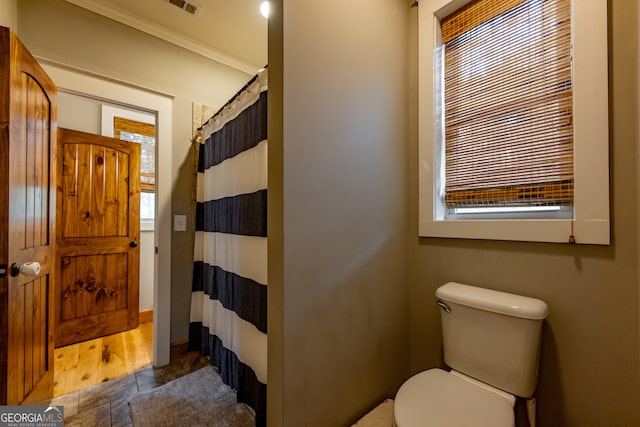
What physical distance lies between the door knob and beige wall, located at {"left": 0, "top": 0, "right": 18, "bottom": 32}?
4.05 ft

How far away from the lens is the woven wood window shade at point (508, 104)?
3.42 ft

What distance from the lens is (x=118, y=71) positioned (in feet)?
6.14

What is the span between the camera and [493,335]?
1.06 metres

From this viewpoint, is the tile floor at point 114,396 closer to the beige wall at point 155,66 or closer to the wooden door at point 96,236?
the beige wall at point 155,66

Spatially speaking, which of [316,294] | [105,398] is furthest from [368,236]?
[105,398]

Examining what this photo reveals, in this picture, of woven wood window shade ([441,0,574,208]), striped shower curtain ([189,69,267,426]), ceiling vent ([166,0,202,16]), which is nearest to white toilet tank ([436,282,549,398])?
woven wood window shade ([441,0,574,208])

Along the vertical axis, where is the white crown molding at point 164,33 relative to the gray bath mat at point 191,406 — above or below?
above

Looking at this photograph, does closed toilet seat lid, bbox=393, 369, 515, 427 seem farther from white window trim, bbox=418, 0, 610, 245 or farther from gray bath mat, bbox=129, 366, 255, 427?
gray bath mat, bbox=129, 366, 255, 427

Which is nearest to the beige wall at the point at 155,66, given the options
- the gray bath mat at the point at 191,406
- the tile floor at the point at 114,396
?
the tile floor at the point at 114,396

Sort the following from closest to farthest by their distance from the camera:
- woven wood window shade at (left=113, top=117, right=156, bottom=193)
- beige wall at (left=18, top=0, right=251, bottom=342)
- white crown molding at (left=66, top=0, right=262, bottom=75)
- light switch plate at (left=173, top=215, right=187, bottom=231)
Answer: beige wall at (left=18, top=0, right=251, bottom=342)
white crown molding at (left=66, top=0, right=262, bottom=75)
light switch plate at (left=173, top=215, right=187, bottom=231)
woven wood window shade at (left=113, top=117, right=156, bottom=193)

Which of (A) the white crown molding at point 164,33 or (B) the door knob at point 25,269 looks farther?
(A) the white crown molding at point 164,33

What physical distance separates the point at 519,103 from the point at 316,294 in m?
1.19

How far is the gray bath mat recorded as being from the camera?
54.8 inches

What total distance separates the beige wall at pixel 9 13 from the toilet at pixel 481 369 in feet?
8.52
